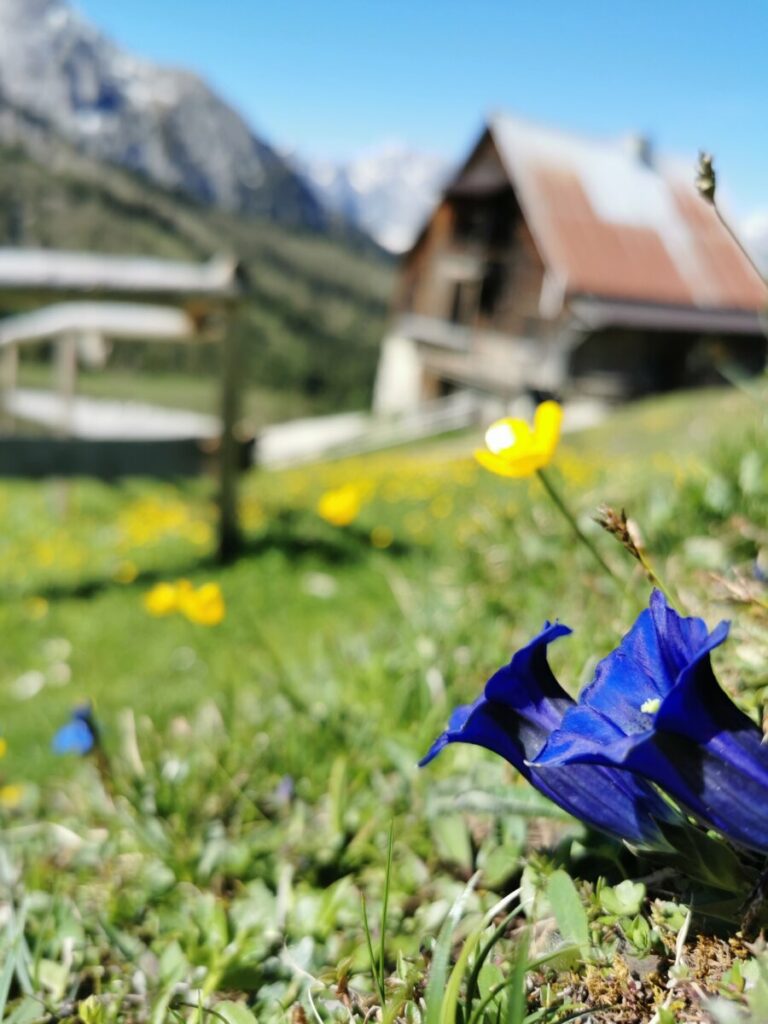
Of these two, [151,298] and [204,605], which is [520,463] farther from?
[151,298]

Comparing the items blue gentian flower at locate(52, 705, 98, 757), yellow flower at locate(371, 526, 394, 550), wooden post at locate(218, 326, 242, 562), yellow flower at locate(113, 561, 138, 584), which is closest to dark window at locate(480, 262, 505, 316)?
wooden post at locate(218, 326, 242, 562)

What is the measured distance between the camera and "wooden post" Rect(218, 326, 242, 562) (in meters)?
5.50

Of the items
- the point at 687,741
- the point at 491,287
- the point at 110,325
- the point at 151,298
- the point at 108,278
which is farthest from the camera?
the point at 491,287

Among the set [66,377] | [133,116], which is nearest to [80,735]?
[66,377]

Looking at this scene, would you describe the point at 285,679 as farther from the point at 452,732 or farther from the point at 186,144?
the point at 186,144

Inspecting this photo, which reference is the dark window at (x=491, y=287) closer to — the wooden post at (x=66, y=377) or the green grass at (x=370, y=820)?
the wooden post at (x=66, y=377)

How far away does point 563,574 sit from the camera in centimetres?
265

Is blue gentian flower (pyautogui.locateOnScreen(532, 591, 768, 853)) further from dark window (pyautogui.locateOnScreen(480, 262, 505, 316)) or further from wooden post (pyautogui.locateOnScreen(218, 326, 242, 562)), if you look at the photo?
dark window (pyautogui.locateOnScreen(480, 262, 505, 316))

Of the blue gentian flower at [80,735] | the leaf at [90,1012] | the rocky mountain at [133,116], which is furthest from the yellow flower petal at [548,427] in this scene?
the rocky mountain at [133,116]

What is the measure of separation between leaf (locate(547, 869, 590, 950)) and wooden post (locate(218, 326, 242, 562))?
15.1 ft

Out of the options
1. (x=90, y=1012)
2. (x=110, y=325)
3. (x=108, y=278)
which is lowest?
(x=110, y=325)

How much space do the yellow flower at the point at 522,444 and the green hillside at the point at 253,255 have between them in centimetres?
4860

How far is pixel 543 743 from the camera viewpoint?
3.10ft

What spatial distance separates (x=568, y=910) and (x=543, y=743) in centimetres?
25
